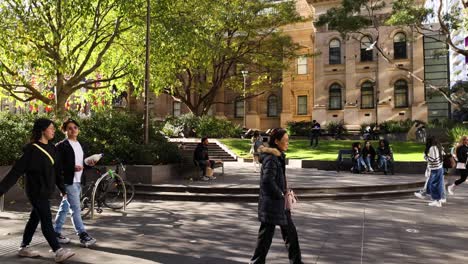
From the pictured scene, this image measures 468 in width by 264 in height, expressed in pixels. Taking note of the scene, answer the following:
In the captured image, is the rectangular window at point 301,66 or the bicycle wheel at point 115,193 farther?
the rectangular window at point 301,66

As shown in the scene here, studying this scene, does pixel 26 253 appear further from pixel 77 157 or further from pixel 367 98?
pixel 367 98

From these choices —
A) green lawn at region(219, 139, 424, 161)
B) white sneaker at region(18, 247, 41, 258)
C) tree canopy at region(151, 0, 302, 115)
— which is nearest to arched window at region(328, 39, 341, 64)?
tree canopy at region(151, 0, 302, 115)

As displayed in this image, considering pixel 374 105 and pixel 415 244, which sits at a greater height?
pixel 374 105

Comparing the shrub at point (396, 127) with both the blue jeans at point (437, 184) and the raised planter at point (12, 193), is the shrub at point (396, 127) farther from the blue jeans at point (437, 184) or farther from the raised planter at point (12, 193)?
the raised planter at point (12, 193)

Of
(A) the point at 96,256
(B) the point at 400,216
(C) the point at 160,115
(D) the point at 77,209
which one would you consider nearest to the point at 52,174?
(D) the point at 77,209

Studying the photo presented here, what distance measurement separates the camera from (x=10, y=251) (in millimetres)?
5512

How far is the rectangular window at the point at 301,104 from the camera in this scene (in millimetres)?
43500

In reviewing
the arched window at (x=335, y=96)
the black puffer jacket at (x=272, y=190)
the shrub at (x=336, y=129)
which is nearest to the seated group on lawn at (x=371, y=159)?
the black puffer jacket at (x=272, y=190)

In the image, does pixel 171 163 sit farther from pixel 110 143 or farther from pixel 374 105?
pixel 374 105

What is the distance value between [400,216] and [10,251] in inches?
291

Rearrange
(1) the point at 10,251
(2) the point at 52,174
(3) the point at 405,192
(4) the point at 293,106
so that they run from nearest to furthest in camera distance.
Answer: (2) the point at 52,174, (1) the point at 10,251, (3) the point at 405,192, (4) the point at 293,106

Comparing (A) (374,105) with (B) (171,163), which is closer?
(B) (171,163)

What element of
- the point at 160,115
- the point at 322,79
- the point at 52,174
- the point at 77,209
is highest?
the point at 322,79

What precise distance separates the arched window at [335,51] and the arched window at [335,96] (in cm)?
259
